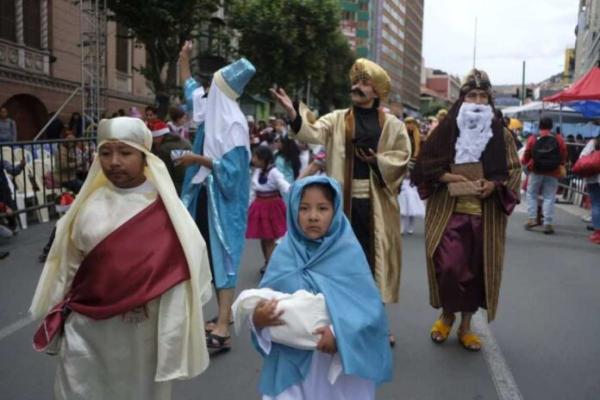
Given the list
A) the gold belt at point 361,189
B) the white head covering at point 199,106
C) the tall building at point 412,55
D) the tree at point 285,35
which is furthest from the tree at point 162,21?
the tall building at point 412,55

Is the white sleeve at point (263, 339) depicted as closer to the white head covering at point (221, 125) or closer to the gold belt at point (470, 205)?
the white head covering at point (221, 125)

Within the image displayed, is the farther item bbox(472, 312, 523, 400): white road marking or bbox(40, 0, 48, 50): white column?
bbox(40, 0, 48, 50): white column

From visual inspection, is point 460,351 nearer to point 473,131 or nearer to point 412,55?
point 473,131

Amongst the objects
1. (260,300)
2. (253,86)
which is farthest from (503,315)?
(253,86)

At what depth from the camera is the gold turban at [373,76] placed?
4.41 metres

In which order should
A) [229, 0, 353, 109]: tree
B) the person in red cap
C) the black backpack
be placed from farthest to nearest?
[229, 0, 353, 109]: tree < the black backpack < the person in red cap

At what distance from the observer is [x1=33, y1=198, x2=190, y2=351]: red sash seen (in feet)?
8.30

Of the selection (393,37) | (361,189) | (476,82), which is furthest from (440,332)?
(393,37)

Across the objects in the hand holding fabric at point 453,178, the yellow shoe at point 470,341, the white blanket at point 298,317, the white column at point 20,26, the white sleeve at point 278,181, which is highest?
the white column at point 20,26

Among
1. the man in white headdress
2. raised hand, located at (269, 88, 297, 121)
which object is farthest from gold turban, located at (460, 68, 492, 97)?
the man in white headdress

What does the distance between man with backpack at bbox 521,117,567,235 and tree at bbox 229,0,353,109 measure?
1864 centimetres

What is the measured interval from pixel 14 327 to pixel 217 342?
1770 millimetres

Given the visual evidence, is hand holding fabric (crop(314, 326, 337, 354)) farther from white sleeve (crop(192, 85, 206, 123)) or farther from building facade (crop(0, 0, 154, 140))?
building facade (crop(0, 0, 154, 140))

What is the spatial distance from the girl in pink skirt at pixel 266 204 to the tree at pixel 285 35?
20.9 metres
